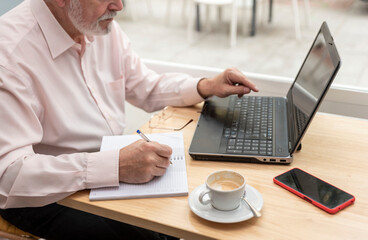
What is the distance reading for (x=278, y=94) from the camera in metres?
1.61

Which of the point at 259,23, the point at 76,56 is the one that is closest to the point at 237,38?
the point at 259,23

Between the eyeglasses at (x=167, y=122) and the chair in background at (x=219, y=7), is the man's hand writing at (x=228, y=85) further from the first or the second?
the chair in background at (x=219, y=7)

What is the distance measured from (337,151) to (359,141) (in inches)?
3.5

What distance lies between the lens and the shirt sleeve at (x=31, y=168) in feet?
3.10

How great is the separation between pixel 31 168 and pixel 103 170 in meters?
0.16

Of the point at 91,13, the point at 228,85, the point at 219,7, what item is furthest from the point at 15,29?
the point at 219,7

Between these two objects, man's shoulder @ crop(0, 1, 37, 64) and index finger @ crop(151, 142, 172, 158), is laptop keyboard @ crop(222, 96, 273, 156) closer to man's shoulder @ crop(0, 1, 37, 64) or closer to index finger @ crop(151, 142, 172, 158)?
index finger @ crop(151, 142, 172, 158)

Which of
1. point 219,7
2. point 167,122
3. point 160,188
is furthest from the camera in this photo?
point 219,7

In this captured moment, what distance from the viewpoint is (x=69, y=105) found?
119cm

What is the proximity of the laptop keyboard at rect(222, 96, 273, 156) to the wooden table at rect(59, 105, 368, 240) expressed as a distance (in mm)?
49

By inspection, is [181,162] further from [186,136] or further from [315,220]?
[315,220]

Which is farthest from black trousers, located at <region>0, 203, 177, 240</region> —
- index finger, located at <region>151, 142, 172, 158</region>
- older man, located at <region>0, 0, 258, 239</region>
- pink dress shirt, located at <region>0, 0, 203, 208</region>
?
index finger, located at <region>151, 142, 172, 158</region>

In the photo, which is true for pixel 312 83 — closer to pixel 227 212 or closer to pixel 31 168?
pixel 227 212

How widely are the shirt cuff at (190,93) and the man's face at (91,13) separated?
1.06 feet
